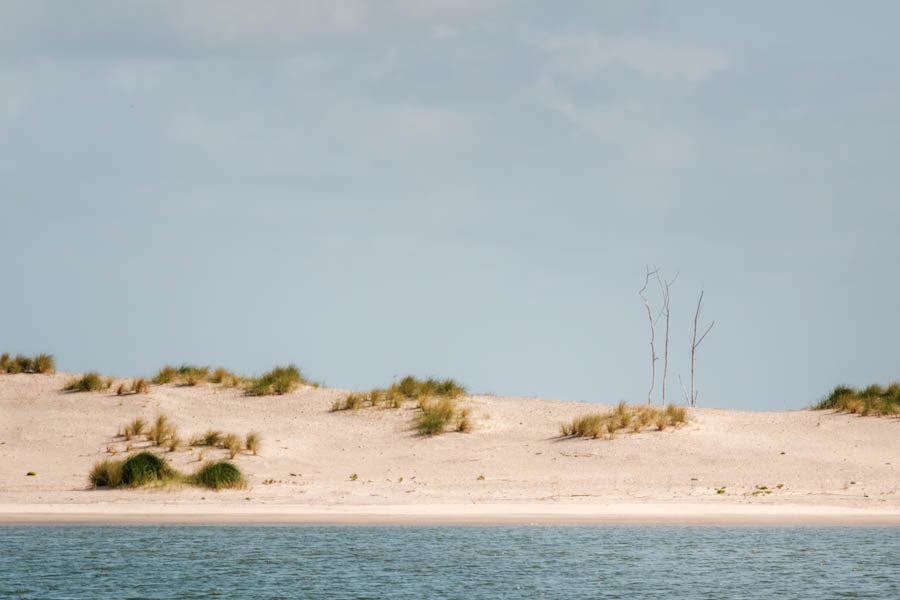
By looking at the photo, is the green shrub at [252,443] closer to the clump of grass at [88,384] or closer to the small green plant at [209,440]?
the small green plant at [209,440]

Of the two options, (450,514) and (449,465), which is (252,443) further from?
(450,514)

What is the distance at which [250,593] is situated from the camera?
13070 mm

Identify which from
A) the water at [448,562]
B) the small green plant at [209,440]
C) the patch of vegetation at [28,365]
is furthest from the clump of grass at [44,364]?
the water at [448,562]

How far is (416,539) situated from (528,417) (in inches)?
571

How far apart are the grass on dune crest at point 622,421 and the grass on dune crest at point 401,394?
4.36 m

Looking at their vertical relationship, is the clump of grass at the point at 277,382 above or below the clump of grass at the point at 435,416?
above

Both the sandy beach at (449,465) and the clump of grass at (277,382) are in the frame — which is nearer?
the sandy beach at (449,465)

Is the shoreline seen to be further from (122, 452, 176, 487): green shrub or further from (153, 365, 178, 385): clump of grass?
(153, 365, 178, 385): clump of grass

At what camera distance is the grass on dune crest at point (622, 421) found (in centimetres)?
2938

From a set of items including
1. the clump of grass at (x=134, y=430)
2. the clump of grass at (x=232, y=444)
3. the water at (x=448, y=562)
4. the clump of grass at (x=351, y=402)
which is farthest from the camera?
the clump of grass at (x=351, y=402)

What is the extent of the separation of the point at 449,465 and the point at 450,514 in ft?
19.5

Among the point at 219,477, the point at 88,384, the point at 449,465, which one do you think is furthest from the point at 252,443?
the point at 88,384

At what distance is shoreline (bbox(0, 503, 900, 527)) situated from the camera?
19.9m

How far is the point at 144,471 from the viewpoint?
23.9 meters
